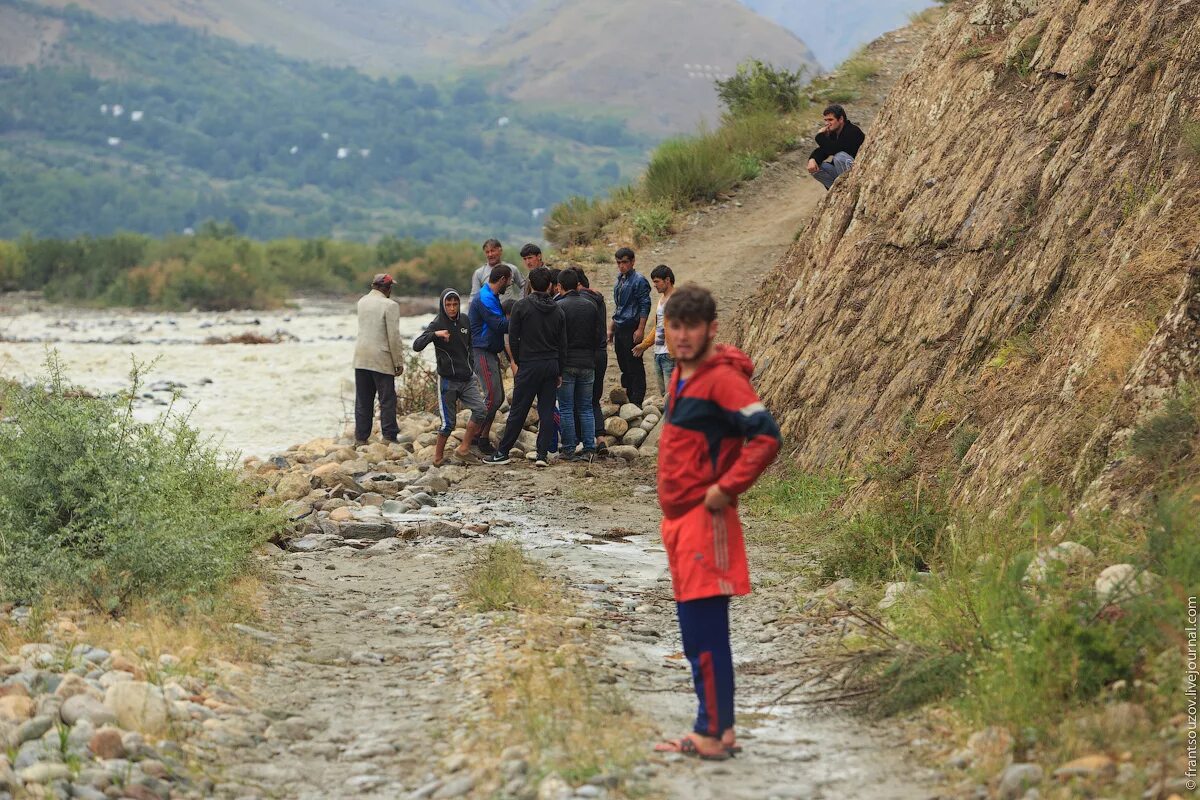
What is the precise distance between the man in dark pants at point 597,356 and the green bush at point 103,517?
5317 millimetres

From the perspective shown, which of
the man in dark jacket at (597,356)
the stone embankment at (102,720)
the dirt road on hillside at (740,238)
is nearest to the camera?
the stone embankment at (102,720)

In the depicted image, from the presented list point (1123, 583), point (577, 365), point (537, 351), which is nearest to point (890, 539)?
point (1123, 583)

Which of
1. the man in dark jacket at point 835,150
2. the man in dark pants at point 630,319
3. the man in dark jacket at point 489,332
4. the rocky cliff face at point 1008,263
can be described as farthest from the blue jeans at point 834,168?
the man in dark jacket at point 489,332

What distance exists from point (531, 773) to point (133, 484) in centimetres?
448

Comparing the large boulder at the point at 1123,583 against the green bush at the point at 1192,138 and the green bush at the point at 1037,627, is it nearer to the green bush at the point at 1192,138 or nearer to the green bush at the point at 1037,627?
the green bush at the point at 1037,627

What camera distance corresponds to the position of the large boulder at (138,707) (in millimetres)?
6090

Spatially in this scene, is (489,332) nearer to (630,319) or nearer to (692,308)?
(630,319)

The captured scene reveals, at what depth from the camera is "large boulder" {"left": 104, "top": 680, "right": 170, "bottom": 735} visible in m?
6.09

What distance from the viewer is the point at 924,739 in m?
5.98

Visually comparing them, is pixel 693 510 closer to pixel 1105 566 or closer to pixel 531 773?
pixel 531 773

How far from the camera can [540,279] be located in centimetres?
1408

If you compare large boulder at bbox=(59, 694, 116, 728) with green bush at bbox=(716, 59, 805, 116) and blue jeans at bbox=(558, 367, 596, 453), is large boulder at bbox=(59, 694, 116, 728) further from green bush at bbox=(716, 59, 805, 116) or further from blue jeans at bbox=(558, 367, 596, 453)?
green bush at bbox=(716, 59, 805, 116)

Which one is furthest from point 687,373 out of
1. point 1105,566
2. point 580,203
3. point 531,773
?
point 580,203

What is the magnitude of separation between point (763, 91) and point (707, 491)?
2461cm
